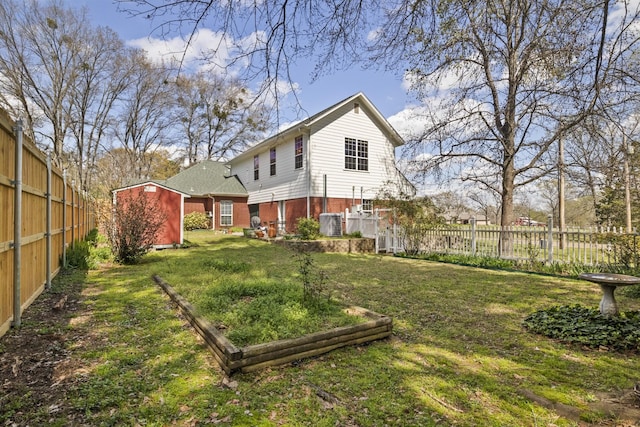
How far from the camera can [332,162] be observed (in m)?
17.8

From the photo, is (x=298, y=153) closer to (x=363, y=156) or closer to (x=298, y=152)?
(x=298, y=152)

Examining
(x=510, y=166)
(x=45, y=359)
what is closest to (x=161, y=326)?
(x=45, y=359)

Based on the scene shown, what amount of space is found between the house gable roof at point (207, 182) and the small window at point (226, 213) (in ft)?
2.77

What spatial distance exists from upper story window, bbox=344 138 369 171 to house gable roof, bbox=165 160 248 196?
926 centimetres

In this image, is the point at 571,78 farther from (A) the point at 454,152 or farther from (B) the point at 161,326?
(A) the point at 454,152

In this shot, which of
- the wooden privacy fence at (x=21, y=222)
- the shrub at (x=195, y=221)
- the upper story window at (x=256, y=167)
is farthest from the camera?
the shrub at (x=195, y=221)

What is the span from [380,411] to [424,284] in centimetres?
529

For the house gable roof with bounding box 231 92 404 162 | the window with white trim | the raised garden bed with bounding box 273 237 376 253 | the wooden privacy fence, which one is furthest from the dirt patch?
the window with white trim

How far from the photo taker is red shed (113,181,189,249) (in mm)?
13413

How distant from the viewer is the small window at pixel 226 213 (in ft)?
80.0

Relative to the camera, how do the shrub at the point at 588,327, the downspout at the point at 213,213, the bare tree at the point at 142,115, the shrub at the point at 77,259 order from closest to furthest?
1. the shrub at the point at 588,327
2. the shrub at the point at 77,259
3. the downspout at the point at 213,213
4. the bare tree at the point at 142,115

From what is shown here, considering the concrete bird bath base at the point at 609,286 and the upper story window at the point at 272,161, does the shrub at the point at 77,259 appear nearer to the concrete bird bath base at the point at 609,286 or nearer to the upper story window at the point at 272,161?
the concrete bird bath base at the point at 609,286

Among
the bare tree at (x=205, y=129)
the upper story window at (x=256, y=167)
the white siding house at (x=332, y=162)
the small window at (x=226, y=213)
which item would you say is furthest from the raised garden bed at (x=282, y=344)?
the bare tree at (x=205, y=129)

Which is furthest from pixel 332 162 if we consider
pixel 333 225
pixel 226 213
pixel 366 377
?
pixel 366 377
